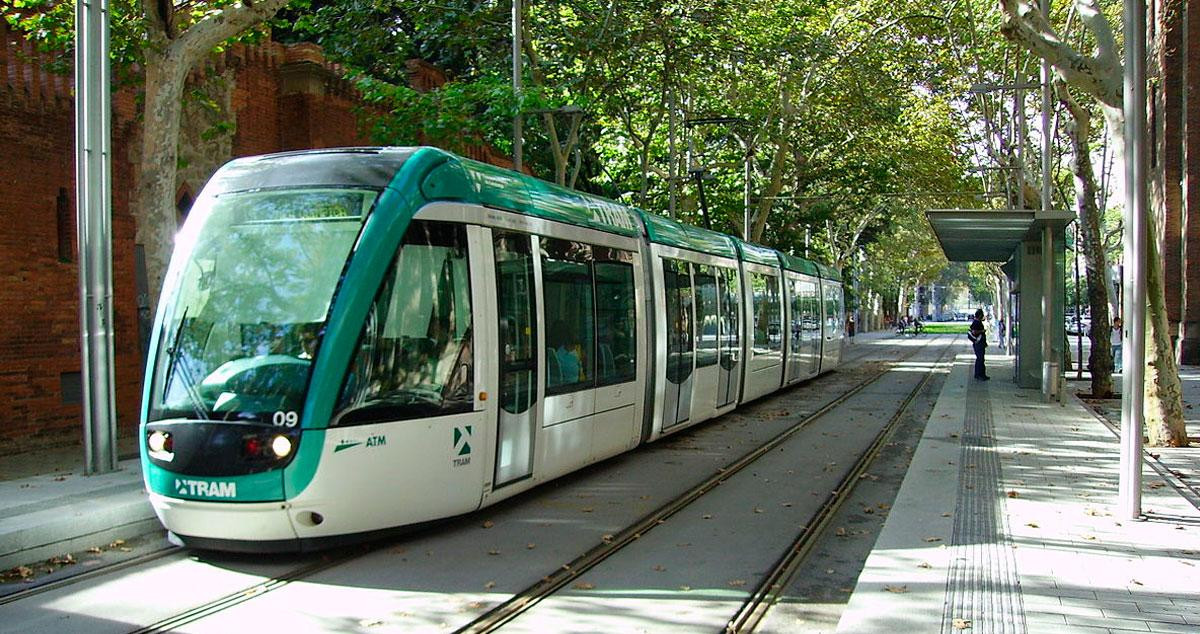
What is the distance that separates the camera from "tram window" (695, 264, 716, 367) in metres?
14.8

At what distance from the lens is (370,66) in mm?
21859

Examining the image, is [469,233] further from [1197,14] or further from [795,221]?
[795,221]

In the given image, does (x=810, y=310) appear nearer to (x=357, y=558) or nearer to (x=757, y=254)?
(x=757, y=254)

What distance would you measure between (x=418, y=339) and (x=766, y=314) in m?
13.1

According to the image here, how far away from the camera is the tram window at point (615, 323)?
10861 millimetres

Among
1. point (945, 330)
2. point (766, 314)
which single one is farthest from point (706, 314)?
point (945, 330)

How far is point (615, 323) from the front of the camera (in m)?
11.3

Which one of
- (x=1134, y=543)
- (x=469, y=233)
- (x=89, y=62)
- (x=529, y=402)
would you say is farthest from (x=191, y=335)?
(x=1134, y=543)

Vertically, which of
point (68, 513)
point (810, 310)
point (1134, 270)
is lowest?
point (68, 513)

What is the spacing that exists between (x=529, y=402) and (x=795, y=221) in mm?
34617

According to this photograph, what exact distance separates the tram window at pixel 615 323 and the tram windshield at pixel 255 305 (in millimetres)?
Result: 3782

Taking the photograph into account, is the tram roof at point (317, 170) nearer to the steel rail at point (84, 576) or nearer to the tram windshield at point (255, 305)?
the tram windshield at point (255, 305)

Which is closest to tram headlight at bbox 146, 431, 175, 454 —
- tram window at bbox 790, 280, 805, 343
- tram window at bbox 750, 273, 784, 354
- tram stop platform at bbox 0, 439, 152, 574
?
tram stop platform at bbox 0, 439, 152, 574

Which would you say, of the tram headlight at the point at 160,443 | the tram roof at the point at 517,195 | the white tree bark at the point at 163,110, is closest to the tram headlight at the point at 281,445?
the tram headlight at the point at 160,443
